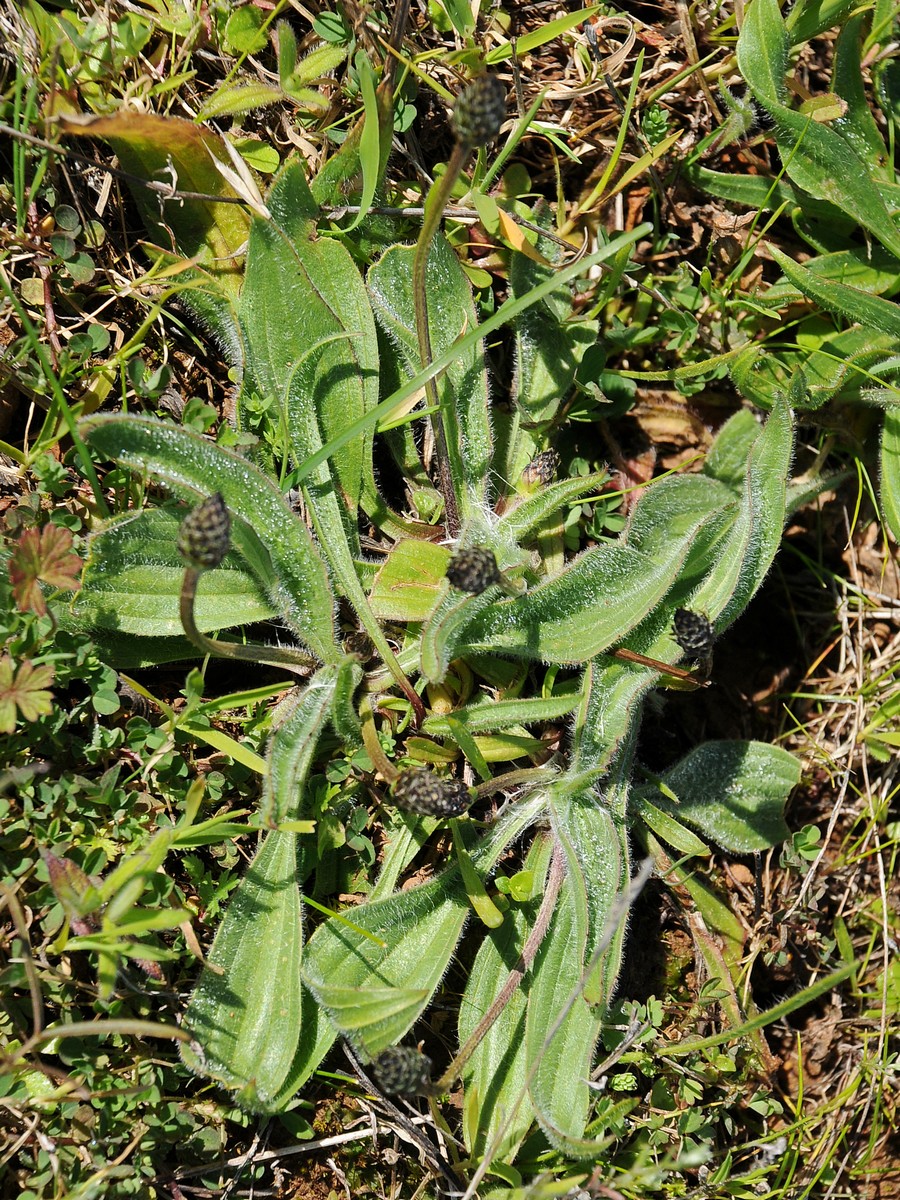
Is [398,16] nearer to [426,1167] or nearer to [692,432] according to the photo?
[692,432]

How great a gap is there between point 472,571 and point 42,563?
0.98 meters

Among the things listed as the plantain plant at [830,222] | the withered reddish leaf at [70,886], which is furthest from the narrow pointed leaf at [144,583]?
the plantain plant at [830,222]

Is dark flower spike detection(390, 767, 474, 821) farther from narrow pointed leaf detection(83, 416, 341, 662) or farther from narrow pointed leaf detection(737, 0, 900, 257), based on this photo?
narrow pointed leaf detection(737, 0, 900, 257)

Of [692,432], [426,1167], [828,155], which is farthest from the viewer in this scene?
[692,432]

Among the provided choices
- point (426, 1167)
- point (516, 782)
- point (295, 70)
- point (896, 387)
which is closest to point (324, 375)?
point (295, 70)

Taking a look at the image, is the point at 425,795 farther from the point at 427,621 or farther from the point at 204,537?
the point at 204,537

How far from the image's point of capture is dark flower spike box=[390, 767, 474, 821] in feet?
7.44

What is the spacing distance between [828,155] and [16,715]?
2721mm

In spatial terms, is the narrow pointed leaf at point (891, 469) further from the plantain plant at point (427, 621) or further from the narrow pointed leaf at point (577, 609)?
the narrow pointed leaf at point (577, 609)

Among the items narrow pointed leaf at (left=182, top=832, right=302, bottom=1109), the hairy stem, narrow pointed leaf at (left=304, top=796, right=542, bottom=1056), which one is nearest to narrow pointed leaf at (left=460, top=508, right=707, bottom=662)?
the hairy stem

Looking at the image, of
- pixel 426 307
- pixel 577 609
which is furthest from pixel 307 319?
pixel 577 609

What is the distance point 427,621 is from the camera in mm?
2562

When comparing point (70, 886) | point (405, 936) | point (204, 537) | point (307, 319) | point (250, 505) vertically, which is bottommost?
point (405, 936)

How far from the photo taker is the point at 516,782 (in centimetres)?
271
